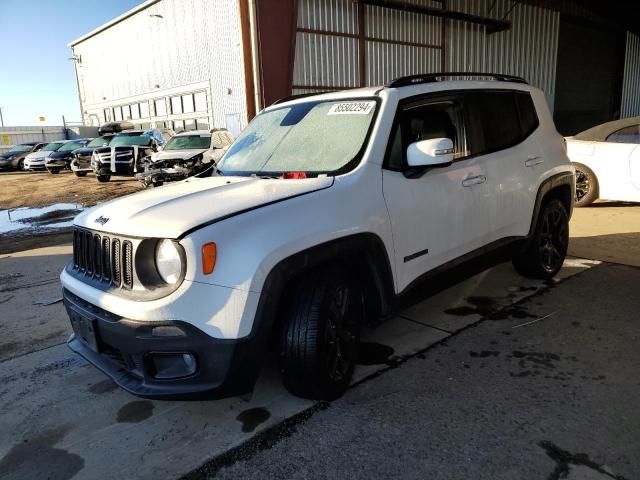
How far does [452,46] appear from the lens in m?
17.4

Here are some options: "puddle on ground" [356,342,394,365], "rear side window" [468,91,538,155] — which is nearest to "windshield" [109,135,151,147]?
"rear side window" [468,91,538,155]

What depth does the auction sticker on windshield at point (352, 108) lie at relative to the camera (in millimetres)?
3221

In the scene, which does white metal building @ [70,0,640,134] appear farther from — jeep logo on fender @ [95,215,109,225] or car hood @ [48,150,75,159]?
jeep logo on fender @ [95,215,109,225]

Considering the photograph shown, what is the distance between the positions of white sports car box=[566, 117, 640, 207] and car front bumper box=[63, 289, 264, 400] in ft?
24.4

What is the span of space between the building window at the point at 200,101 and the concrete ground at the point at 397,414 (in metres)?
17.6

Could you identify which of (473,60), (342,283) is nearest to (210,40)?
(473,60)

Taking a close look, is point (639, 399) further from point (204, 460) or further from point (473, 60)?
point (473, 60)

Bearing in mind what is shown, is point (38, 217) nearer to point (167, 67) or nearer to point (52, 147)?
point (167, 67)

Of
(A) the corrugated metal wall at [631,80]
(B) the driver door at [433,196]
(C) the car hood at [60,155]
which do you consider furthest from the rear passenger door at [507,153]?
(A) the corrugated metal wall at [631,80]

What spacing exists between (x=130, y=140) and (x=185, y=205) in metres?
16.0

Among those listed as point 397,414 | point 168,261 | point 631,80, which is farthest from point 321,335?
point 631,80

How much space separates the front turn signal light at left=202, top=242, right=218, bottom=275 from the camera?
2.25 meters

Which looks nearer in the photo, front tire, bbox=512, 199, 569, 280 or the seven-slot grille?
the seven-slot grille

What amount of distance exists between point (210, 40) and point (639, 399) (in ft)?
62.3
